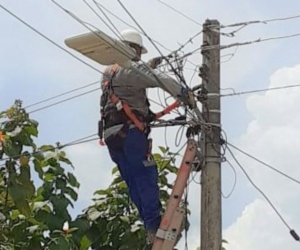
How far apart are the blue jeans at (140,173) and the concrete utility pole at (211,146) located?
15.7 inches

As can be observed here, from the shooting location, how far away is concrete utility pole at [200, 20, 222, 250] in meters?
7.08

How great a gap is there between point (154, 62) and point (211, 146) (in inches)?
32.2

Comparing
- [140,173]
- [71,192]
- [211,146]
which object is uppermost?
[71,192]

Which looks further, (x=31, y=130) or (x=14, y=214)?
(x=14, y=214)

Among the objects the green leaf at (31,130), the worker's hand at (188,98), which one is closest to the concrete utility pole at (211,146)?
the worker's hand at (188,98)

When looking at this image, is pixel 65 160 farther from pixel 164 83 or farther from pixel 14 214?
pixel 164 83

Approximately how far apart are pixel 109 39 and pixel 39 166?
233cm

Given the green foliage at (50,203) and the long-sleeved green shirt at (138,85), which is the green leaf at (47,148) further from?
the long-sleeved green shirt at (138,85)

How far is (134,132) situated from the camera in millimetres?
6949

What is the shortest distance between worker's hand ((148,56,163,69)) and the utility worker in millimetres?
236

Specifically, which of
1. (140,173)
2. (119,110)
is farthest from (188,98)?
(140,173)

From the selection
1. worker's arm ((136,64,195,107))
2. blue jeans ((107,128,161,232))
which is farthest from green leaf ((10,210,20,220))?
worker's arm ((136,64,195,107))

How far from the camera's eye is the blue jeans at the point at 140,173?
22.8 ft

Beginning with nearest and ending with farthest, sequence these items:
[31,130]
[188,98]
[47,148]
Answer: [188,98]
[31,130]
[47,148]
